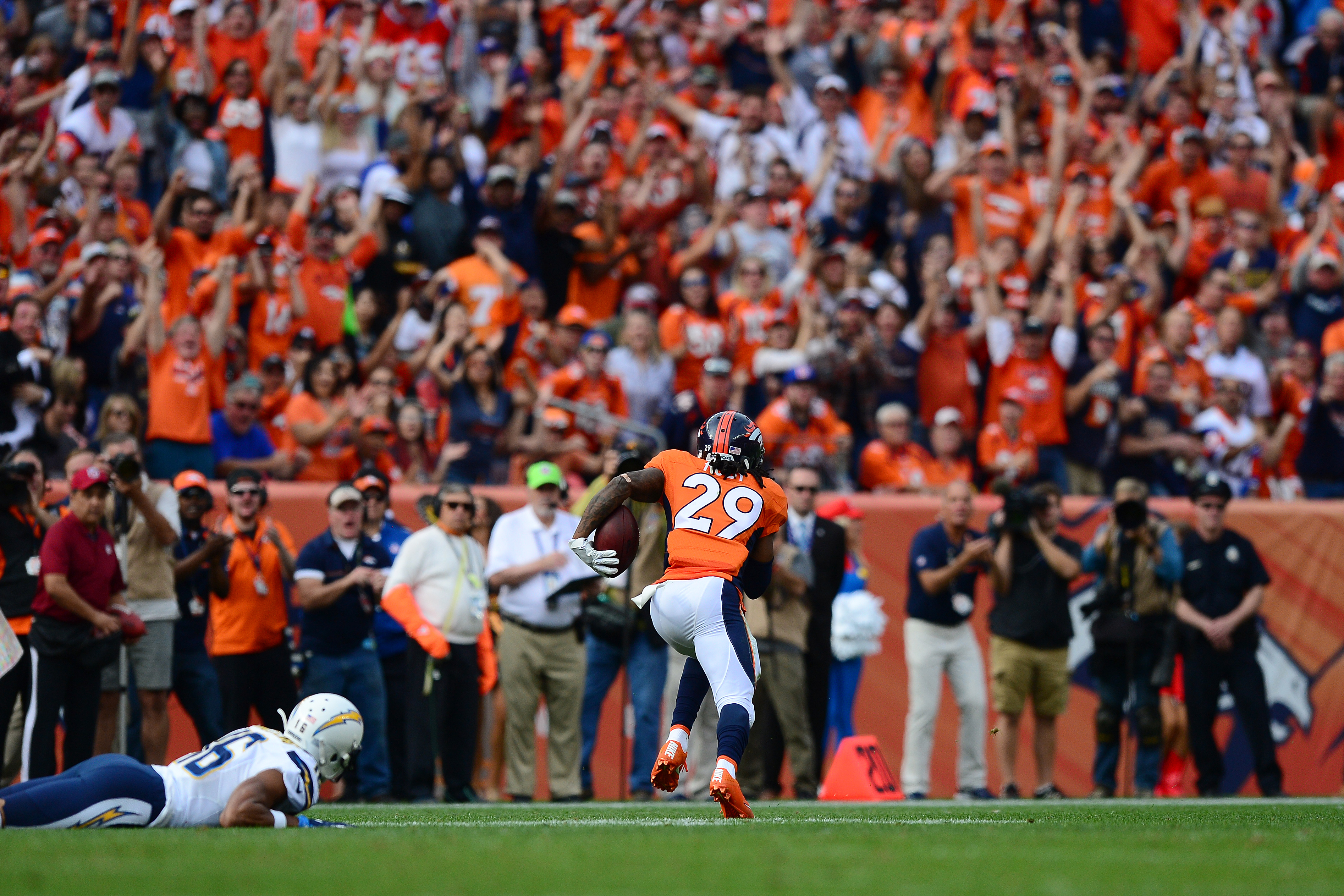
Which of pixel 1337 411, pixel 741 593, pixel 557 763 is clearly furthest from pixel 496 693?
pixel 1337 411

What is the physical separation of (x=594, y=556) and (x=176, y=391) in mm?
5711

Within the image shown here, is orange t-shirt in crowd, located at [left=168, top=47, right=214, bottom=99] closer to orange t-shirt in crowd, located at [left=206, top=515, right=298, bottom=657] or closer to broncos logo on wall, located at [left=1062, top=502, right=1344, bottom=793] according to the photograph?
orange t-shirt in crowd, located at [left=206, top=515, right=298, bottom=657]

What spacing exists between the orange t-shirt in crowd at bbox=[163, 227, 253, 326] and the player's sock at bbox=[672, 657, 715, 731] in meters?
7.21

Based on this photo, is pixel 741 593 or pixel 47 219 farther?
pixel 47 219

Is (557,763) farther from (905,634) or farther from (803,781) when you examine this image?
(905,634)

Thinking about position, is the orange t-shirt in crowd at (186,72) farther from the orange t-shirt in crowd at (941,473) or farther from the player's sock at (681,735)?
the player's sock at (681,735)

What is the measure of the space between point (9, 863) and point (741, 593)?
13.4 feet

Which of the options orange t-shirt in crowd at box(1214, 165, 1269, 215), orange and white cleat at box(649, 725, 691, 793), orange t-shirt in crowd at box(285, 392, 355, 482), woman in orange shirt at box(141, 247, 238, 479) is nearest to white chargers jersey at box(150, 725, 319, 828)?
orange and white cleat at box(649, 725, 691, 793)

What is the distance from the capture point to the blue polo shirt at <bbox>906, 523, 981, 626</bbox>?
1274 cm

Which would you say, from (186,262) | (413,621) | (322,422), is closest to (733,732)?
(413,621)

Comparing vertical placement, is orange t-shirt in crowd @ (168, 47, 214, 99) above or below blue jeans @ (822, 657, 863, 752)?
above

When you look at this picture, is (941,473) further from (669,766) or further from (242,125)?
(669,766)

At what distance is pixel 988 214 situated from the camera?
57.1ft

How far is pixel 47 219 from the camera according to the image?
14055 millimetres
